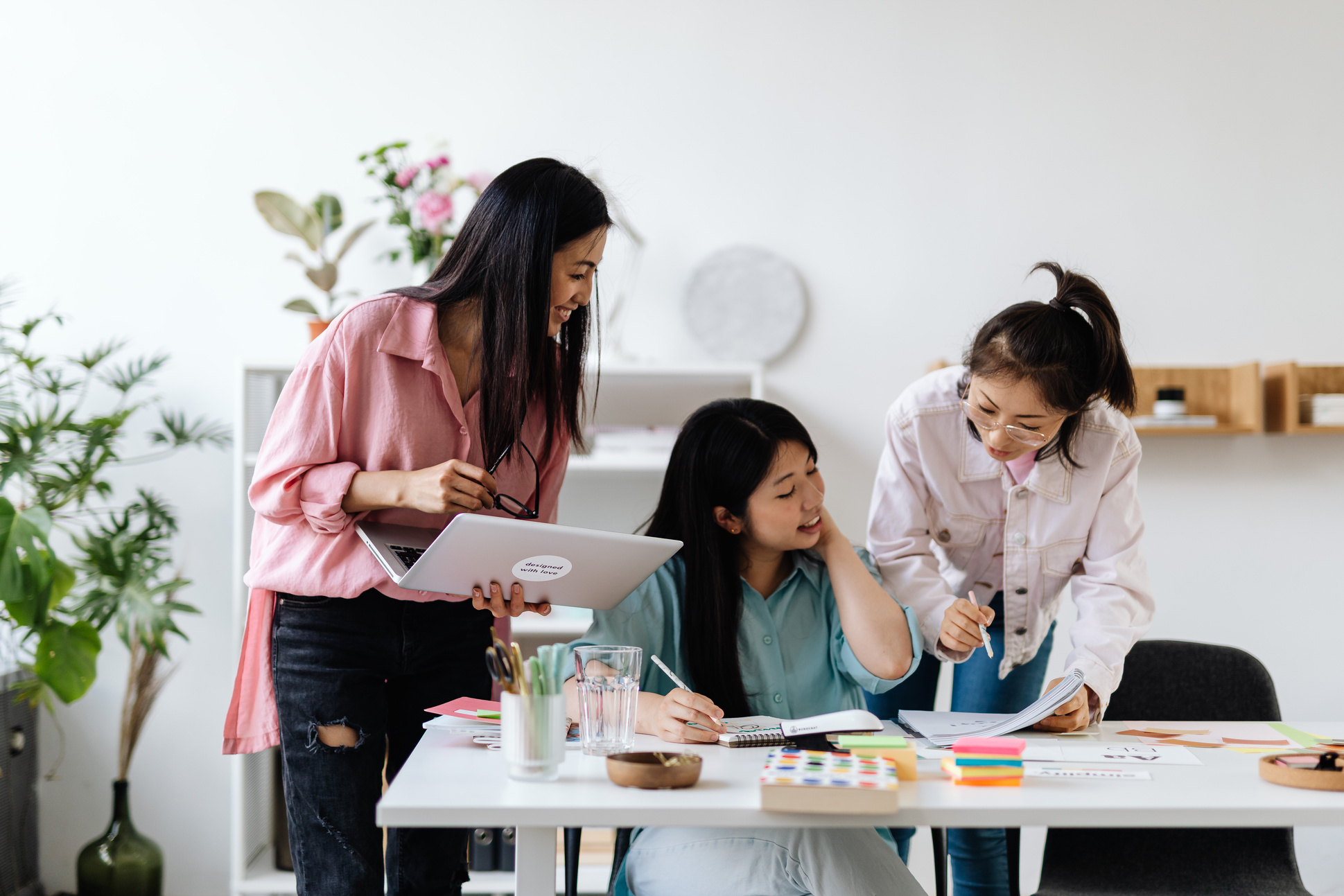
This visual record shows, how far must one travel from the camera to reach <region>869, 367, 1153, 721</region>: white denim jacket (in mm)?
1664

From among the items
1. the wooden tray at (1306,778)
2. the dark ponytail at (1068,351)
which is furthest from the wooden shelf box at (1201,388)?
the wooden tray at (1306,778)

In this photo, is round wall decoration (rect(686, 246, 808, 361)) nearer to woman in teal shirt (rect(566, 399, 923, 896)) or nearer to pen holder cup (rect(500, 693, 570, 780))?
woman in teal shirt (rect(566, 399, 923, 896))

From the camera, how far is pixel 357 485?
1.30 m

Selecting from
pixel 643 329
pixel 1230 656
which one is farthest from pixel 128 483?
pixel 1230 656

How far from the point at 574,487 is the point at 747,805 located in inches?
75.5

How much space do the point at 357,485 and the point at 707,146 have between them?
6.22 feet

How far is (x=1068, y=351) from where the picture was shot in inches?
58.3

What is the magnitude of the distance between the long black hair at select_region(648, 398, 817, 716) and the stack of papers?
26cm

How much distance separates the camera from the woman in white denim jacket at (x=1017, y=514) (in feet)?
4.90

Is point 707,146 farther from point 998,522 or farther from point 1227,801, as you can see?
point 1227,801

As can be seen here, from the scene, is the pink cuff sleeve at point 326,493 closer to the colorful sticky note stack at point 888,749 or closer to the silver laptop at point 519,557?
the silver laptop at point 519,557

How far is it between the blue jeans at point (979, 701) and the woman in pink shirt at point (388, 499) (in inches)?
35.1

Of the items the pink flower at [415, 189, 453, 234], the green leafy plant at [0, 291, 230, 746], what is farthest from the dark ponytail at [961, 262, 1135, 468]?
the green leafy plant at [0, 291, 230, 746]

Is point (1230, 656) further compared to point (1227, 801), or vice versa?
point (1230, 656)
